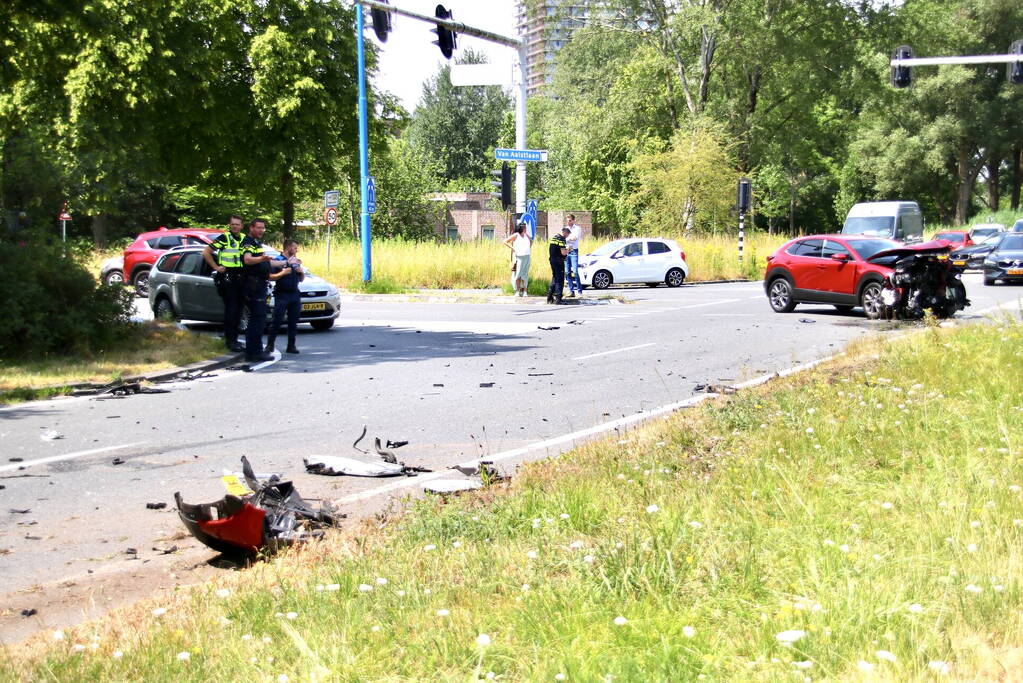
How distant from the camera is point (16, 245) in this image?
13.6 m

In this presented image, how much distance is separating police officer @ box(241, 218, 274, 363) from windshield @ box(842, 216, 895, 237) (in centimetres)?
2589

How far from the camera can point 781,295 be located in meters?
21.3

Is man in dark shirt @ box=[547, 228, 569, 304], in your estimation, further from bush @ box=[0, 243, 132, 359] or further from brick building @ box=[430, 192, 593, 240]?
brick building @ box=[430, 192, 593, 240]

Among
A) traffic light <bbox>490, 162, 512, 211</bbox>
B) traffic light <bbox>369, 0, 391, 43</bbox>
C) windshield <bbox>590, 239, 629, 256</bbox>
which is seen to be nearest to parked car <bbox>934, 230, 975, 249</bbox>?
windshield <bbox>590, 239, 629, 256</bbox>

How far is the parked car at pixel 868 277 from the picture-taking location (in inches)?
725

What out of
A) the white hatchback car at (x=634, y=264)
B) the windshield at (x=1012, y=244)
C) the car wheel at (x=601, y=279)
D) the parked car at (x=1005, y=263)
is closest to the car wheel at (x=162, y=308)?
the white hatchback car at (x=634, y=264)

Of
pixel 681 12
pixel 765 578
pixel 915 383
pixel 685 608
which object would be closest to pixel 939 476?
pixel 765 578

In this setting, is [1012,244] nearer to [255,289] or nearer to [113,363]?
[255,289]

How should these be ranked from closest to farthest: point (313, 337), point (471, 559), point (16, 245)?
1. point (471, 559)
2. point (16, 245)
3. point (313, 337)

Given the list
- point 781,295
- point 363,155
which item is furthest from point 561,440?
point 363,155

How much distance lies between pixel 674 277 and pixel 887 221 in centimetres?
796

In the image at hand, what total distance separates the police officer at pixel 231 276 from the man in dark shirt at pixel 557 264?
10168 millimetres

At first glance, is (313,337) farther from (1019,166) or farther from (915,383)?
(1019,166)

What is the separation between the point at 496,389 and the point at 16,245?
21.8ft
